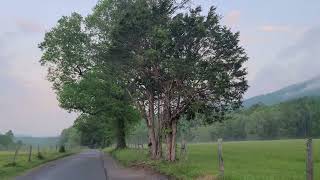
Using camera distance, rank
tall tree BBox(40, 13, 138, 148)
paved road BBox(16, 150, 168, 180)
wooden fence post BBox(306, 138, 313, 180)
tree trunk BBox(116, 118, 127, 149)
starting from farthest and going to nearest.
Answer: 1. tree trunk BBox(116, 118, 127, 149)
2. tall tree BBox(40, 13, 138, 148)
3. paved road BBox(16, 150, 168, 180)
4. wooden fence post BBox(306, 138, 313, 180)

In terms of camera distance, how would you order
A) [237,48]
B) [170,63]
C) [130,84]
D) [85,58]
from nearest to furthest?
[170,63], [237,48], [130,84], [85,58]

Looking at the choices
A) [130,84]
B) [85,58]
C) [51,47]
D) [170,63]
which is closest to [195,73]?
[170,63]

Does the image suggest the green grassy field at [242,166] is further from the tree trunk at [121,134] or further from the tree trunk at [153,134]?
the tree trunk at [121,134]

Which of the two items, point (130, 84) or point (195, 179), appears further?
point (130, 84)

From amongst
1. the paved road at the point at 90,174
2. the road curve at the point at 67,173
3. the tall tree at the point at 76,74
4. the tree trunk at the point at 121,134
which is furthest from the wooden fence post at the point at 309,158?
the tree trunk at the point at 121,134

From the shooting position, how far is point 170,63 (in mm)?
31312

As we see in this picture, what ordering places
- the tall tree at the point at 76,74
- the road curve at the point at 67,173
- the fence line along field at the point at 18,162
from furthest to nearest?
the tall tree at the point at 76,74 < the fence line along field at the point at 18,162 < the road curve at the point at 67,173

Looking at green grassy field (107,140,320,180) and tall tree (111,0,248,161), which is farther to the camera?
tall tree (111,0,248,161)

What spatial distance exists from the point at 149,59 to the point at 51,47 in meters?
26.6

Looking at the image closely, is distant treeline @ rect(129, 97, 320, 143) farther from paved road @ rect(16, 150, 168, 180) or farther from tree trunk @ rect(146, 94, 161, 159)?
paved road @ rect(16, 150, 168, 180)

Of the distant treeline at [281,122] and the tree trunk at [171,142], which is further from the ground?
the distant treeline at [281,122]

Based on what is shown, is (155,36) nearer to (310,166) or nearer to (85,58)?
(310,166)

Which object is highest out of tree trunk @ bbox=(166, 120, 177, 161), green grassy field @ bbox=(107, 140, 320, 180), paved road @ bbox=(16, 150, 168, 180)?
tree trunk @ bbox=(166, 120, 177, 161)

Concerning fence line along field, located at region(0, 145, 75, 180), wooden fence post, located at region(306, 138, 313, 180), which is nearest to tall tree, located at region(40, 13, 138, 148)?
fence line along field, located at region(0, 145, 75, 180)
